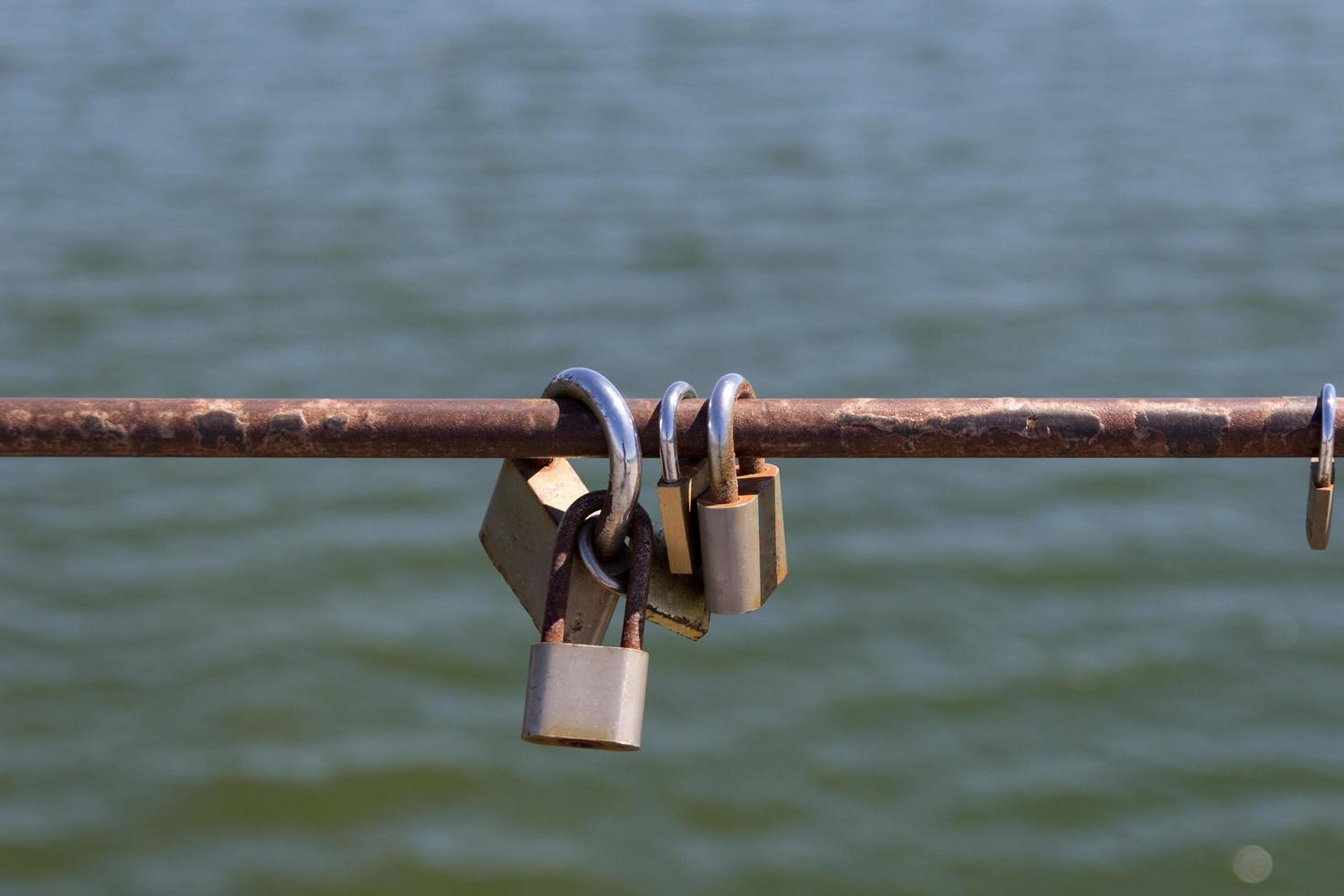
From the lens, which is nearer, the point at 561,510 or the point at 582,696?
the point at 582,696

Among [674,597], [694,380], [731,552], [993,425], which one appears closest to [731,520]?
[731,552]

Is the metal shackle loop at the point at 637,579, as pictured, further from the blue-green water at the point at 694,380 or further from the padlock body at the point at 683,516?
the blue-green water at the point at 694,380

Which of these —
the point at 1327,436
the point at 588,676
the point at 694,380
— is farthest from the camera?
the point at 694,380

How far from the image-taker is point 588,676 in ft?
5.25

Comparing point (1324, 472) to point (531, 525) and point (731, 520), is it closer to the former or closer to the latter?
point (731, 520)

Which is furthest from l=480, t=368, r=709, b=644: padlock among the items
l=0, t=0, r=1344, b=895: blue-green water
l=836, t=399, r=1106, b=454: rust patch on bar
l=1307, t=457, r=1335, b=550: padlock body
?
l=0, t=0, r=1344, b=895: blue-green water

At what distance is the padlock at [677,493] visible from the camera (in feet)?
5.10

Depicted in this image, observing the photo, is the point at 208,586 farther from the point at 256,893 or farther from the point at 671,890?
the point at 671,890

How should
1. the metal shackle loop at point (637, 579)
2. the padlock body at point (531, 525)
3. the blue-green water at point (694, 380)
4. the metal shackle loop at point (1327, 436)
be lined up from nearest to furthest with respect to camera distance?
the metal shackle loop at point (1327, 436), the metal shackle loop at point (637, 579), the padlock body at point (531, 525), the blue-green water at point (694, 380)

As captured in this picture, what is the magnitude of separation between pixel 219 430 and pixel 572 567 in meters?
0.37

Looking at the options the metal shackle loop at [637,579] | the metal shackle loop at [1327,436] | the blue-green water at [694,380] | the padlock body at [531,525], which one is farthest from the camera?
the blue-green water at [694,380]

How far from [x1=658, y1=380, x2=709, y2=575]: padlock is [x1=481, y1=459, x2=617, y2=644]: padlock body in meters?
0.10

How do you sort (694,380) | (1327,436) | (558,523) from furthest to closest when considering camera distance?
(694,380) → (558,523) → (1327,436)

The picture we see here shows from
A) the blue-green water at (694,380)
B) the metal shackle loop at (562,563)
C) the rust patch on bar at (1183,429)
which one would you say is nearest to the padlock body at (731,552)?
the metal shackle loop at (562,563)
